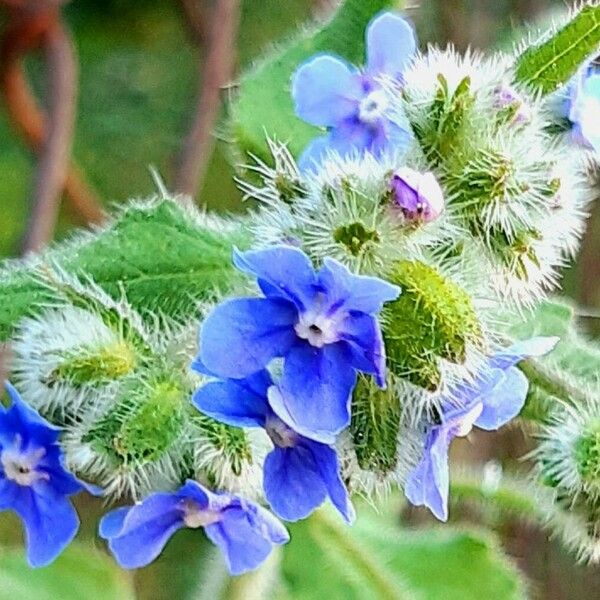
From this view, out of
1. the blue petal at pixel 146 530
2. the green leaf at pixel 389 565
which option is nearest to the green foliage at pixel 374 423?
the blue petal at pixel 146 530

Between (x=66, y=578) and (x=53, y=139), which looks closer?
(x=66, y=578)

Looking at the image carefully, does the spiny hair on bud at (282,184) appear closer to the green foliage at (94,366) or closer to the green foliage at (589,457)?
the green foliage at (94,366)

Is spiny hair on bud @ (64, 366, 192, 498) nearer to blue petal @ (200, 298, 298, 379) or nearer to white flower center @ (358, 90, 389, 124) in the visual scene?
blue petal @ (200, 298, 298, 379)

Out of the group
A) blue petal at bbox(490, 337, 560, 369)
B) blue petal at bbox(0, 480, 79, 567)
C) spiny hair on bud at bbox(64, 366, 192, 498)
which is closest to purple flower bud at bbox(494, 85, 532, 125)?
blue petal at bbox(490, 337, 560, 369)

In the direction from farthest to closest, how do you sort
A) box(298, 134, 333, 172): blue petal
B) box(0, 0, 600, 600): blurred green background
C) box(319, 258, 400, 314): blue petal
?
1. box(0, 0, 600, 600): blurred green background
2. box(298, 134, 333, 172): blue petal
3. box(319, 258, 400, 314): blue petal

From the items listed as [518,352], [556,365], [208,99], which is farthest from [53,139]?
[518,352]

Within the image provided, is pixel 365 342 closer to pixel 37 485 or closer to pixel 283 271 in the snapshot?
pixel 283 271
